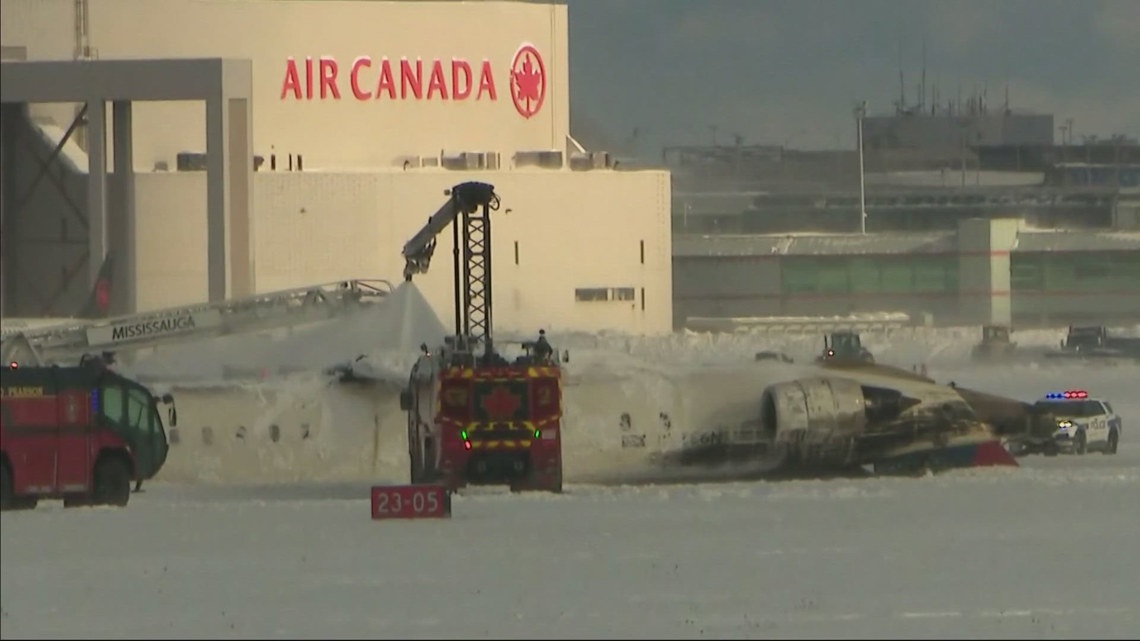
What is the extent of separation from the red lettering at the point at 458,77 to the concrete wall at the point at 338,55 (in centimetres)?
9

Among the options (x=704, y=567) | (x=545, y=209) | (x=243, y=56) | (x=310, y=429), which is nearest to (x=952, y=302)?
(x=545, y=209)

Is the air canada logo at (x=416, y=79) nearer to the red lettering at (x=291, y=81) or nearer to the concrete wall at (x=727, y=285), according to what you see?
the red lettering at (x=291, y=81)

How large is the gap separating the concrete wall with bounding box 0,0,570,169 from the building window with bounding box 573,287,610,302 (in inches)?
211

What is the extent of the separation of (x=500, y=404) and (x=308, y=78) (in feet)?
111

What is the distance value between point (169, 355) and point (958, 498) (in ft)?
66.2

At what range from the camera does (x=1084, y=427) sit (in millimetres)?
37938

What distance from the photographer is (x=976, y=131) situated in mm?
131500

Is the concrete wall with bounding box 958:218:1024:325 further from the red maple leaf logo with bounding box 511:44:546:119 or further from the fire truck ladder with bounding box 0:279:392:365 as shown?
the fire truck ladder with bounding box 0:279:392:365

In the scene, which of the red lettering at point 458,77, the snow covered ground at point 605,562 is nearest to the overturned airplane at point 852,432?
the snow covered ground at point 605,562

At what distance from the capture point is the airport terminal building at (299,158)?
53.3m

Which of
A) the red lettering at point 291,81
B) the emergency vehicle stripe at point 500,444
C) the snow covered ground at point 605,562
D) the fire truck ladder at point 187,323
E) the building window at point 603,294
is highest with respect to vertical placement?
the red lettering at point 291,81

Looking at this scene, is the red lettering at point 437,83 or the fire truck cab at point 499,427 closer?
the fire truck cab at point 499,427

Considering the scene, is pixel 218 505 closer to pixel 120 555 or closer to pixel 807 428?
pixel 120 555

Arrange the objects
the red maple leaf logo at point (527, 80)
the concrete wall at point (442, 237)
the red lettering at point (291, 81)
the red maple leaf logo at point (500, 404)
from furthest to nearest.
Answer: the red maple leaf logo at point (527, 80) → the red lettering at point (291, 81) → the concrete wall at point (442, 237) → the red maple leaf logo at point (500, 404)
